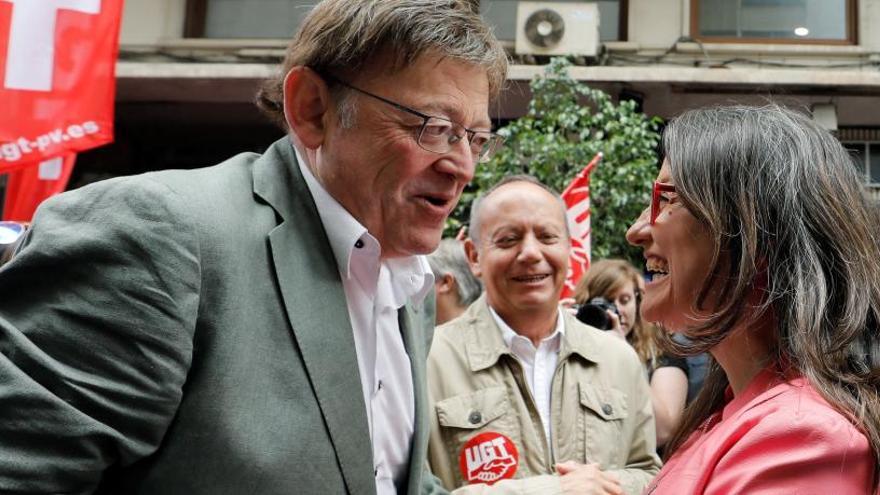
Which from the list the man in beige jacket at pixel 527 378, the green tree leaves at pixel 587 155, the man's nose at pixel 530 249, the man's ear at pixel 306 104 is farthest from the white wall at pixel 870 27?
the man's ear at pixel 306 104

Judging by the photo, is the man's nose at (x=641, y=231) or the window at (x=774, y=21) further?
the window at (x=774, y=21)

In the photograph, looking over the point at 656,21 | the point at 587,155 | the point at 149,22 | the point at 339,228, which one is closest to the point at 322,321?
the point at 339,228

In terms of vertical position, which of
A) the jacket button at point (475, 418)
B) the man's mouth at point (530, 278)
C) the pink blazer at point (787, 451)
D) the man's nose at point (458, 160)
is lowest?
the jacket button at point (475, 418)

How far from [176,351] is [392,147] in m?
0.64

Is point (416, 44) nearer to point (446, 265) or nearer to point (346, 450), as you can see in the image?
point (346, 450)

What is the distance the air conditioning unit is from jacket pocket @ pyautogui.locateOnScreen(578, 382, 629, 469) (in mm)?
6562

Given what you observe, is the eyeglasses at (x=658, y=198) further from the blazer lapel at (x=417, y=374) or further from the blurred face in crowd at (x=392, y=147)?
the blazer lapel at (x=417, y=374)

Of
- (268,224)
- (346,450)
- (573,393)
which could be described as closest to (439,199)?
(268,224)

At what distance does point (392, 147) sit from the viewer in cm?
182

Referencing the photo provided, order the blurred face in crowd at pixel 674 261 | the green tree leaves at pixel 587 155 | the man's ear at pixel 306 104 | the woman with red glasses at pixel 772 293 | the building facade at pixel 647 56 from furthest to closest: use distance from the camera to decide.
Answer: the building facade at pixel 647 56, the green tree leaves at pixel 587 155, the man's ear at pixel 306 104, the blurred face in crowd at pixel 674 261, the woman with red glasses at pixel 772 293

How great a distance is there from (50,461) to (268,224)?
551 millimetres

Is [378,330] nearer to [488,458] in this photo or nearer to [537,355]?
[488,458]

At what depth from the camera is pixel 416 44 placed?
178 centimetres

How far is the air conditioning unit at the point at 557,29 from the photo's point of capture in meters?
8.93
